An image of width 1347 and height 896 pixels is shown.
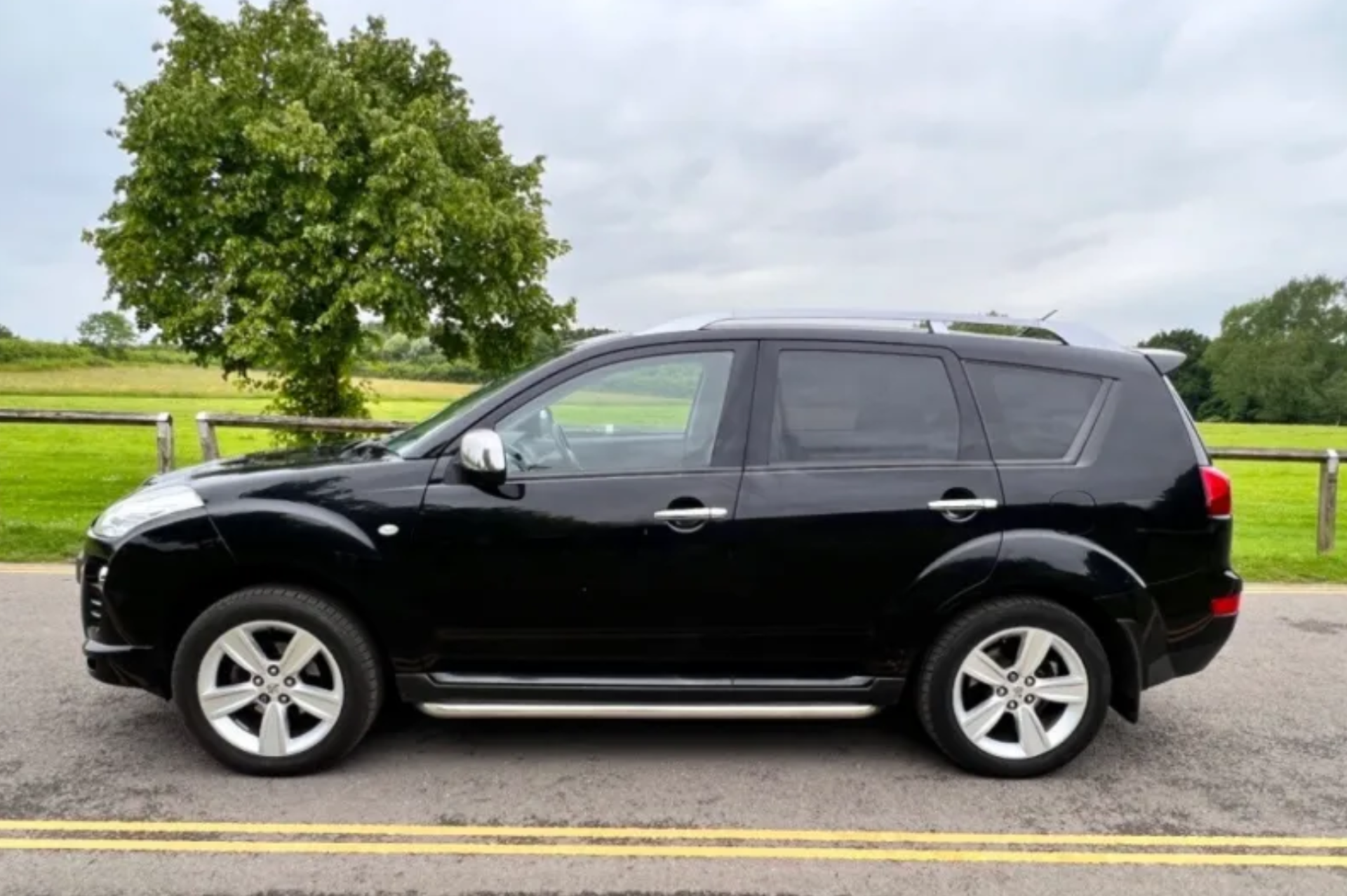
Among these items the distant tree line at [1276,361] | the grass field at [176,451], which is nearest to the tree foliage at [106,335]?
the grass field at [176,451]

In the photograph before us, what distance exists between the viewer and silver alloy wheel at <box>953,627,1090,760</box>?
11.8 ft

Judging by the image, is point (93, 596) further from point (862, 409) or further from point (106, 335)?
point (106, 335)

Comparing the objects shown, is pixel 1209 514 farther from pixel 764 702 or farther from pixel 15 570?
pixel 15 570

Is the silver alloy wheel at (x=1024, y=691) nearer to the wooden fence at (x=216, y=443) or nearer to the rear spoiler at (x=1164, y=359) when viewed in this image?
the rear spoiler at (x=1164, y=359)

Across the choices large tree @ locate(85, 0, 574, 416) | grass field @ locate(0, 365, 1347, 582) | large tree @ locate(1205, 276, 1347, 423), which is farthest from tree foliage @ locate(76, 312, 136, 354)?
large tree @ locate(1205, 276, 1347, 423)

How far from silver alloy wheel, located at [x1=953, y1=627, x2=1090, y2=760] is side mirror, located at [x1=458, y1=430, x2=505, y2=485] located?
6.68 feet

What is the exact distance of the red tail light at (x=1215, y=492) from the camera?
143 inches

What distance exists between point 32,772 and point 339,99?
17.5m

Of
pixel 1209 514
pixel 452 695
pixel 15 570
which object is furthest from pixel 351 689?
pixel 15 570

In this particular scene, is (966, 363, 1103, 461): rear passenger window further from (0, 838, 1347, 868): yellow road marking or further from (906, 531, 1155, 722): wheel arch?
(0, 838, 1347, 868): yellow road marking

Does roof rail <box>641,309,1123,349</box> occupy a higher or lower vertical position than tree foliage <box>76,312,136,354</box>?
lower

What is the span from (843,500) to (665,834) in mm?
1435

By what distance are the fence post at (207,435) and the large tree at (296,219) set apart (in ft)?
28.5

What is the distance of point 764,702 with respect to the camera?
362 cm
